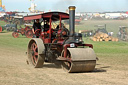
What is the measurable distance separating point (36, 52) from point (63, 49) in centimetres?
134

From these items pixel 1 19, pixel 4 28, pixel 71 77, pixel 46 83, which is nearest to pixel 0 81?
pixel 46 83

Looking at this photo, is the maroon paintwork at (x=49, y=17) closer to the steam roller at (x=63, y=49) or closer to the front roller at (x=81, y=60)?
the steam roller at (x=63, y=49)

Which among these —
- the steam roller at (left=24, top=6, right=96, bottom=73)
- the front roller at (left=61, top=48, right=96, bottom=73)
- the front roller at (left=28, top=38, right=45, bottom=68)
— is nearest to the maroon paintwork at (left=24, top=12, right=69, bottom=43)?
the steam roller at (left=24, top=6, right=96, bottom=73)

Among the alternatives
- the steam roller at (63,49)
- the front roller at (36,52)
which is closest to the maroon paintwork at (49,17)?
the steam roller at (63,49)

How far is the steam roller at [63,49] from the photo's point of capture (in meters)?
8.01

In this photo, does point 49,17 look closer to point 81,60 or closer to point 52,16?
Answer: point 52,16

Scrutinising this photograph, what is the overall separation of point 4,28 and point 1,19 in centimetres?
1584

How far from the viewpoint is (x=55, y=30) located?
9.66 metres

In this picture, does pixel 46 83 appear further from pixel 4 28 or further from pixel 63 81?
pixel 4 28

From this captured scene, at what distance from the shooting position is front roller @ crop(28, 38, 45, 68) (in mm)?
8930

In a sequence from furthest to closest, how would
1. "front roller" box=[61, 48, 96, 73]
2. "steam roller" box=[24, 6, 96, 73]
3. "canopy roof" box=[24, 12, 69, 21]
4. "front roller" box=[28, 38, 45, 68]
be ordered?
"canopy roof" box=[24, 12, 69, 21]
"front roller" box=[28, 38, 45, 68]
"steam roller" box=[24, 6, 96, 73]
"front roller" box=[61, 48, 96, 73]

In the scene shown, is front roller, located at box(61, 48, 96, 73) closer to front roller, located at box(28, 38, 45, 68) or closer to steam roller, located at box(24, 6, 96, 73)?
steam roller, located at box(24, 6, 96, 73)

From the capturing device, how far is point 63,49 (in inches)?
338

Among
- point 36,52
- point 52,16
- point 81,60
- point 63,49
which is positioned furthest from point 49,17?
point 81,60
